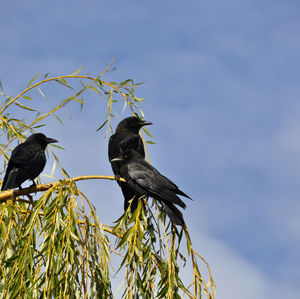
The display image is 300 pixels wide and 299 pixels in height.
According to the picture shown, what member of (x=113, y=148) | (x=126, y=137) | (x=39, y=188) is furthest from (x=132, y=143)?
(x=39, y=188)

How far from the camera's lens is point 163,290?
3.67 m

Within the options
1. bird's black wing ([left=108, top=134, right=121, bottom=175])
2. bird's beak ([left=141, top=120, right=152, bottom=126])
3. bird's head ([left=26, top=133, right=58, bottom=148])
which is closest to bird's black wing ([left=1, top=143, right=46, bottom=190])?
bird's head ([left=26, top=133, right=58, bottom=148])

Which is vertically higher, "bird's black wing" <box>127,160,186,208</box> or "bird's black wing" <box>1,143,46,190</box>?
"bird's black wing" <box>1,143,46,190</box>

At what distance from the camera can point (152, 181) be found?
4.36 m

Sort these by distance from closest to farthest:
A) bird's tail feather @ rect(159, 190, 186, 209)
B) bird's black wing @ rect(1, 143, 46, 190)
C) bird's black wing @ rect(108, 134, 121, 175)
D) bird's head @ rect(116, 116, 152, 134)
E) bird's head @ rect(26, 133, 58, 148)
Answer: bird's tail feather @ rect(159, 190, 186, 209) < bird's black wing @ rect(1, 143, 46, 190) < bird's head @ rect(26, 133, 58, 148) < bird's black wing @ rect(108, 134, 121, 175) < bird's head @ rect(116, 116, 152, 134)

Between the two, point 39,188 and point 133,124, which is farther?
point 133,124

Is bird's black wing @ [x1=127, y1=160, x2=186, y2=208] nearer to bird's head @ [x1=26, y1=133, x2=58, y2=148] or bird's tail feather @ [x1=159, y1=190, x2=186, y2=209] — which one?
bird's tail feather @ [x1=159, y1=190, x2=186, y2=209]

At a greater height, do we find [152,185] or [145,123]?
[145,123]

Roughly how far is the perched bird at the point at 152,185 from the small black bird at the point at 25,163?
33.6 inches

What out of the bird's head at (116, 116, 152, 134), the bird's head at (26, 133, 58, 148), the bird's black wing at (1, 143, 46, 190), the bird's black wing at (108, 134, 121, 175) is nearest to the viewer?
the bird's black wing at (1, 143, 46, 190)

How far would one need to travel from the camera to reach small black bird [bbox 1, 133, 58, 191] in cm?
475

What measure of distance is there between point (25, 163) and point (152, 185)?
4.43 feet

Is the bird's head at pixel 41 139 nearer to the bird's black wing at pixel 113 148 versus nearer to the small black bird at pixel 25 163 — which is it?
the small black bird at pixel 25 163

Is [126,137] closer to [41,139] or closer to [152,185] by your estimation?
[41,139]
